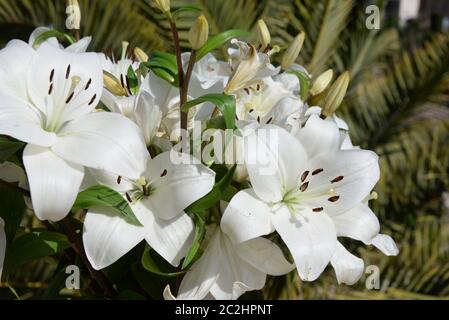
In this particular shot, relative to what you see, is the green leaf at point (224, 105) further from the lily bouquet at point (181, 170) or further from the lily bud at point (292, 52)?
the lily bud at point (292, 52)

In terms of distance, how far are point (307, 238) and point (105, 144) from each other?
177mm

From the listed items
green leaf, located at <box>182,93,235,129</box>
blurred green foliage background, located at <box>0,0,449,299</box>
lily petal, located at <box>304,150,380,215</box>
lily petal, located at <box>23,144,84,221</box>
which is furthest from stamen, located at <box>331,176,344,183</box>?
blurred green foliage background, located at <box>0,0,449,299</box>

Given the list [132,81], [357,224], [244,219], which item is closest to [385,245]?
[357,224]

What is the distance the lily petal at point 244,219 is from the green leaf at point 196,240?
0.02 meters

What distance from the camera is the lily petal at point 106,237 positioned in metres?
0.51

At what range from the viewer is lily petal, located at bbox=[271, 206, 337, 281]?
1.69 feet

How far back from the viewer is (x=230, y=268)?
Result: 55cm

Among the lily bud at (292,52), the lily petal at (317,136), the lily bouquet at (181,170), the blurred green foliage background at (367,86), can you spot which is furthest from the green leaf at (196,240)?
the blurred green foliage background at (367,86)

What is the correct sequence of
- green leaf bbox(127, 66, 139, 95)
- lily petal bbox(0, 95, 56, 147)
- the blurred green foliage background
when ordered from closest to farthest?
lily petal bbox(0, 95, 56, 147) < green leaf bbox(127, 66, 139, 95) < the blurred green foliage background

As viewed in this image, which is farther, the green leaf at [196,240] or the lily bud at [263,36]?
the lily bud at [263,36]

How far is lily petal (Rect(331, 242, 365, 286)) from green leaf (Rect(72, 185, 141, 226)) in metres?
0.17

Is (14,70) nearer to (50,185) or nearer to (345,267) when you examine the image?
(50,185)

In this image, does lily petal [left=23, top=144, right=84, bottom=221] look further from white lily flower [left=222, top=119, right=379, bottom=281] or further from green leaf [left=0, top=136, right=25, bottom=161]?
white lily flower [left=222, top=119, right=379, bottom=281]

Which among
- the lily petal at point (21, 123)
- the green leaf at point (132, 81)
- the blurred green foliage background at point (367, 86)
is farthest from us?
the blurred green foliage background at point (367, 86)
